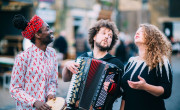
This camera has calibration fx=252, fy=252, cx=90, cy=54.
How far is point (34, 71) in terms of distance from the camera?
2.48 metres

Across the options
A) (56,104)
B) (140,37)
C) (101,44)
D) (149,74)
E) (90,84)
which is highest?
(140,37)

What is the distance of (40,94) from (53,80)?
0.23 meters

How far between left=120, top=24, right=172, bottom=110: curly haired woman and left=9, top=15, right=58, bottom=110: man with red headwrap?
81 centimetres

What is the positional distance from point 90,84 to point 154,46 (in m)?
0.77

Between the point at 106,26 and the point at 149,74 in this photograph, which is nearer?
the point at 149,74

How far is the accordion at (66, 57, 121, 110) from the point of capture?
2.53 m

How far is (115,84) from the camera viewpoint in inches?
101

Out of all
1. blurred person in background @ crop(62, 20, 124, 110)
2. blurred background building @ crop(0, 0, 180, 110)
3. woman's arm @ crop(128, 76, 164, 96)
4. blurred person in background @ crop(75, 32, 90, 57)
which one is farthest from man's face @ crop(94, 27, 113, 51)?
blurred person in background @ crop(75, 32, 90, 57)

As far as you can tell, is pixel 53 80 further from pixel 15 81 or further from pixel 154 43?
pixel 154 43

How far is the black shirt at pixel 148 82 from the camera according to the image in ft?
8.03

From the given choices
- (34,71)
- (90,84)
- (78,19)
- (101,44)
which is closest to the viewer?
(34,71)

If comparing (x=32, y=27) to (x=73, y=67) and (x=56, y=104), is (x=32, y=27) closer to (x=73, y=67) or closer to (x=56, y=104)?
(x=73, y=67)

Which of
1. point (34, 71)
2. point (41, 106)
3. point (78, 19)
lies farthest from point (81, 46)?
point (41, 106)

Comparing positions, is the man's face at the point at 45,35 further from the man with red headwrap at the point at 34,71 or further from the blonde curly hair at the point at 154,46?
the blonde curly hair at the point at 154,46
